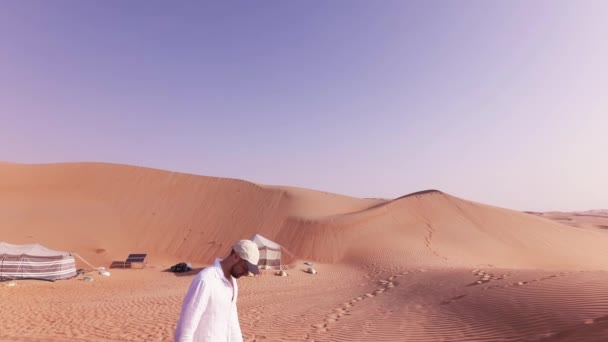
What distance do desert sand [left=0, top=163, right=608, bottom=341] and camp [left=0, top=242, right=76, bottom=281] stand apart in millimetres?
1100

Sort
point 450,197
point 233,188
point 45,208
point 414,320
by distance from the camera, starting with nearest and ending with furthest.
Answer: point 414,320
point 45,208
point 450,197
point 233,188

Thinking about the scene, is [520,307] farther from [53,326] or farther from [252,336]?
[53,326]

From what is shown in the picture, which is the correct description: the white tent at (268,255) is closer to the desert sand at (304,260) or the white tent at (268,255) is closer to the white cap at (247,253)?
the desert sand at (304,260)

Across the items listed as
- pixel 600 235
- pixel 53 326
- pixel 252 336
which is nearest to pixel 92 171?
pixel 53 326

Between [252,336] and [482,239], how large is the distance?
2681 centimetres

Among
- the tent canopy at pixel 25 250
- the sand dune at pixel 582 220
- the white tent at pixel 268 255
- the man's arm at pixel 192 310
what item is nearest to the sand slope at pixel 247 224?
the white tent at pixel 268 255

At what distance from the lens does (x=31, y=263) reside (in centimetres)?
2000

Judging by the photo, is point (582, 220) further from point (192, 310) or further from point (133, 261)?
point (192, 310)

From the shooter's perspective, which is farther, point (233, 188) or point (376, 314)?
point (233, 188)

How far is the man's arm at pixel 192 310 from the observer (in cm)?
275

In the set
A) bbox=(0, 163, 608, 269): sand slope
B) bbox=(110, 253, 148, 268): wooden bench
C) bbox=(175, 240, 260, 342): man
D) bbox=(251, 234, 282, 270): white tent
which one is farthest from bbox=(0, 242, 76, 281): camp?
bbox=(175, 240, 260, 342): man

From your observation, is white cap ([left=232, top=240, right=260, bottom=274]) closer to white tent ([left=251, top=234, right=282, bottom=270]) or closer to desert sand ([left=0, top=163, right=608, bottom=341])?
desert sand ([left=0, top=163, right=608, bottom=341])

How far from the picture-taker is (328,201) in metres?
49.1

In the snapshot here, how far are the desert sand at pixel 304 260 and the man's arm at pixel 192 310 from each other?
5659 mm
